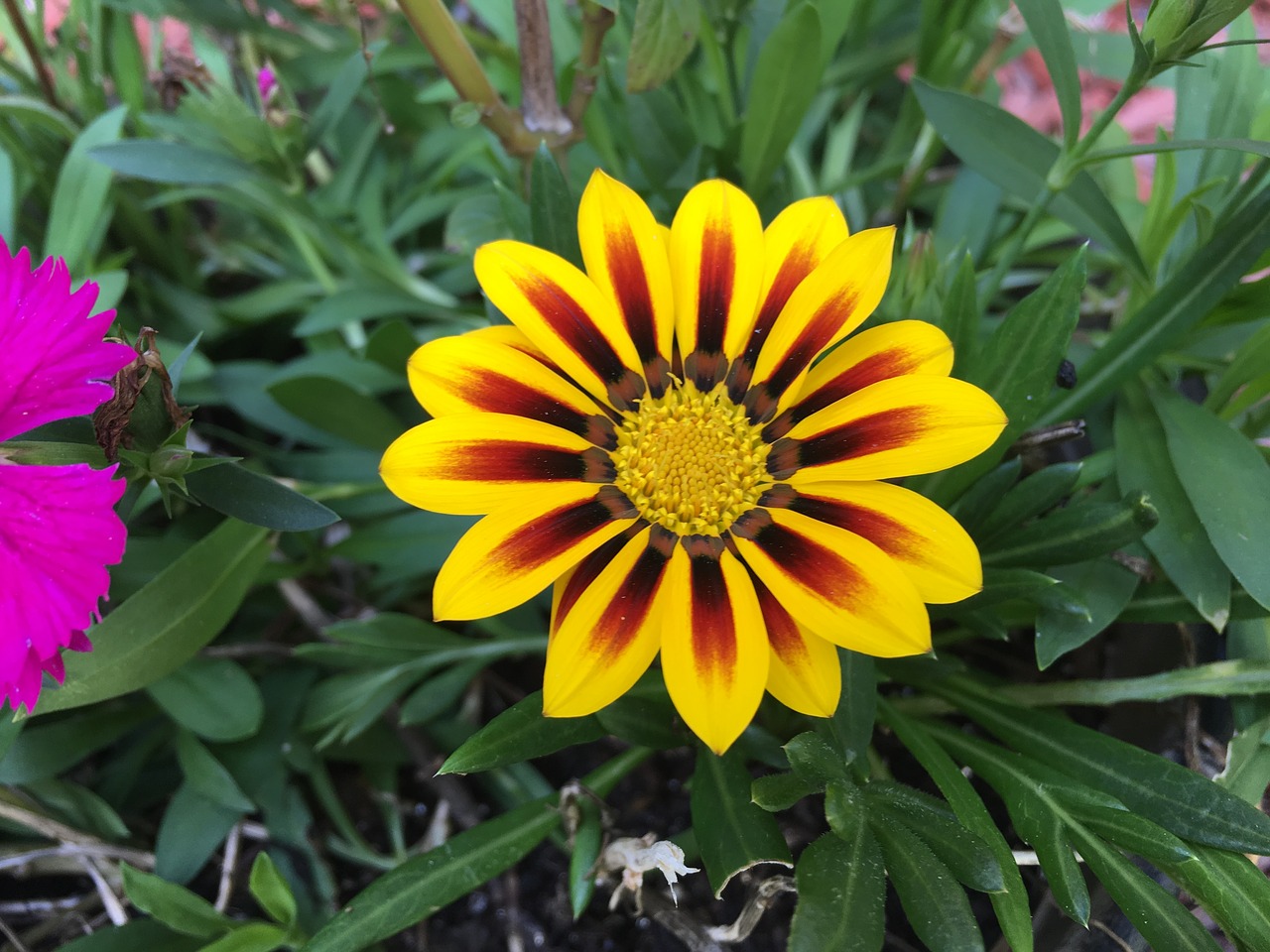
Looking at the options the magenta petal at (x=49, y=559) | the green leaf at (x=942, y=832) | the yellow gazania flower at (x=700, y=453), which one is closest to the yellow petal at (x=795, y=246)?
the yellow gazania flower at (x=700, y=453)

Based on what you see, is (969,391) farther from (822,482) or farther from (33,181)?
(33,181)

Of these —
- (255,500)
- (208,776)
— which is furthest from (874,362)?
(208,776)

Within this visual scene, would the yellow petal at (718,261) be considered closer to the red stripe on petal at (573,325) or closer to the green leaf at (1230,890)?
the red stripe on petal at (573,325)

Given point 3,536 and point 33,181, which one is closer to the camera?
point 3,536

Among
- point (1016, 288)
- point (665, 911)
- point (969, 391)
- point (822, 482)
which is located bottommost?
point (665, 911)

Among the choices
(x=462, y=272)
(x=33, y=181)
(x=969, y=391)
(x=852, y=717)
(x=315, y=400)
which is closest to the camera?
(x=969, y=391)

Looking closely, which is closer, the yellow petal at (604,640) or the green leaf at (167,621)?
the yellow petal at (604,640)

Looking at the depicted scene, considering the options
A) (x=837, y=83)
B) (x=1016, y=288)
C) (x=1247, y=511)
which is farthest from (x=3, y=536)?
(x=1016, y=288)
